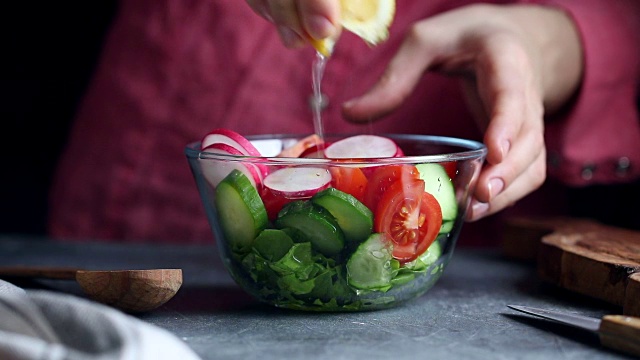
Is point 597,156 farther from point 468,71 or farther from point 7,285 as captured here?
point 7,285

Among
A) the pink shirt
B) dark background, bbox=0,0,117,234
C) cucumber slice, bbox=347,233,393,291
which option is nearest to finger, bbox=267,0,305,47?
cucumber slice, bbox=347,233,393,291

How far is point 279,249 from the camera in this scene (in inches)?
33.9

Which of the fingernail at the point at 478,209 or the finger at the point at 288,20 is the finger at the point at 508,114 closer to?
the fingernail at the point at 478,209

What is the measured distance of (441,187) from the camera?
90 centimetres

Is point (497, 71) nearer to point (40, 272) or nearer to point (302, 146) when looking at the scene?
point (302, 146)

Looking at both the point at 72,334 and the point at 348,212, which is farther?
the point at 348,212

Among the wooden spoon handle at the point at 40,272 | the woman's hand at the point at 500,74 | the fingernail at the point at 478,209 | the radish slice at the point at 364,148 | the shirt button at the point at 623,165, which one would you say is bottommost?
the wooden spoon handle at the point at 40,272

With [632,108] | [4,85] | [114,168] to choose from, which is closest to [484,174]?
[632,108]

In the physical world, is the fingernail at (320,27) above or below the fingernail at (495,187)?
above

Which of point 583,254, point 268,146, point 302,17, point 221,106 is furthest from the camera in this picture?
point 221,106

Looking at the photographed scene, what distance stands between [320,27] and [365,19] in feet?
0.34

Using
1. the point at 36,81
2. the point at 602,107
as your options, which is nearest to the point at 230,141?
the point at 602,107

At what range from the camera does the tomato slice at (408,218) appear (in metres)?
0.85

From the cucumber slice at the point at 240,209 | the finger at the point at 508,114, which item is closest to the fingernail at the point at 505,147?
the finger at the point at 508,114
